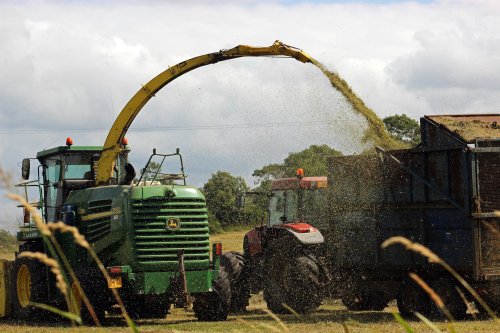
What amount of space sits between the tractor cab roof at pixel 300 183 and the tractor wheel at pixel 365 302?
7.42ft

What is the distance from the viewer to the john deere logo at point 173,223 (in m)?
13.9

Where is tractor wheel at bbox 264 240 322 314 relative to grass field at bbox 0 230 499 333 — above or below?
above

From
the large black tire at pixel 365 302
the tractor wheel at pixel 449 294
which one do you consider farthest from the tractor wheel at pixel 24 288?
the tractor wheel at pixel 449 294

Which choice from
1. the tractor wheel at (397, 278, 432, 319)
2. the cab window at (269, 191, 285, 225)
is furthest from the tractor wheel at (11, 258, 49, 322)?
the tractor wheel at (397, 278, 432, 319)

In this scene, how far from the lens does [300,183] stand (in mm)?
17234

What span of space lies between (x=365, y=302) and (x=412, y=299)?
2.22 m

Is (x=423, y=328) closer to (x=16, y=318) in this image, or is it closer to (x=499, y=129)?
(x=499, y=129)

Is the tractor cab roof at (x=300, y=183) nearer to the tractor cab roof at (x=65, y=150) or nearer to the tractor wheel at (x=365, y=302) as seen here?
the tractor wheel at (x=365, y=302)

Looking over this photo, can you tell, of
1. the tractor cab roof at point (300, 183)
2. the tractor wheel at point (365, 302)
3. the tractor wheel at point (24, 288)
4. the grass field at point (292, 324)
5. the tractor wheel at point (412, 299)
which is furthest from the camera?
the tractor cab roof at point (300, 183)

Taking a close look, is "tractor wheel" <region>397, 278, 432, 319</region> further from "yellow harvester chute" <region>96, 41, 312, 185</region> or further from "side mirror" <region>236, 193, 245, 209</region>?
"yellow harvester chute" <region>96, 41, 312, 185</region>

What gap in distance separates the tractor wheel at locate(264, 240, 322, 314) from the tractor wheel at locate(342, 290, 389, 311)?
0.79m

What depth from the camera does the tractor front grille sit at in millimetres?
13758

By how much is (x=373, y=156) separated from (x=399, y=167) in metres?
0.59

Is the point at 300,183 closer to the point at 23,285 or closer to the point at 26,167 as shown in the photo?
the point at 26,167
